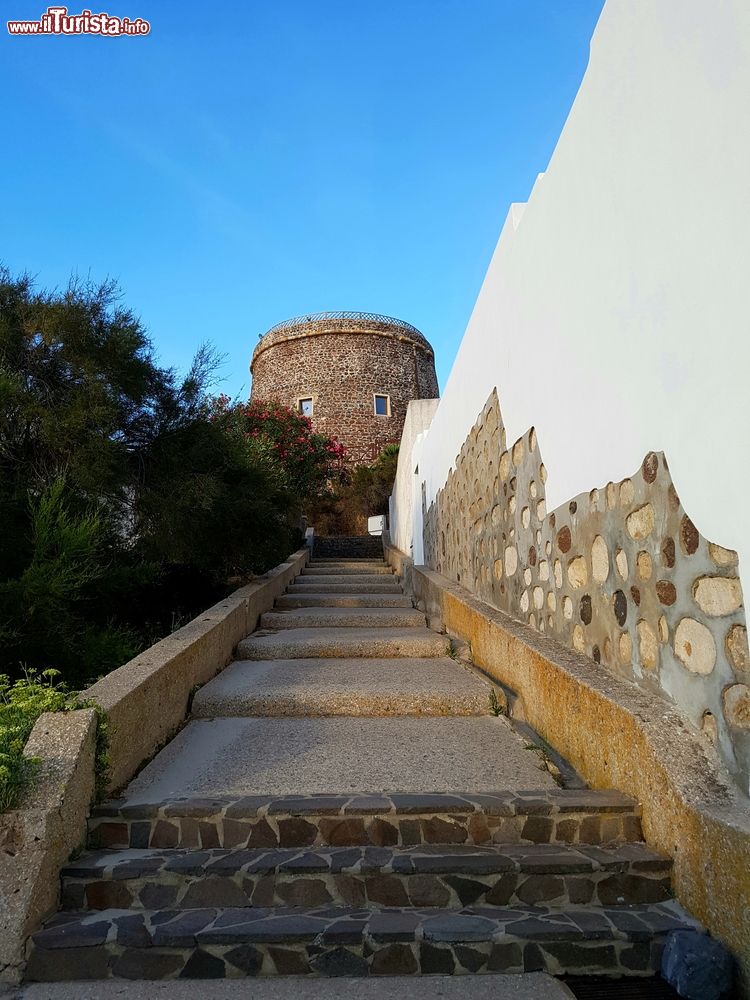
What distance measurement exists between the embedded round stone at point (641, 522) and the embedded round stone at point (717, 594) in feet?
1.14

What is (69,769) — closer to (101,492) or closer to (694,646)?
(694,646)

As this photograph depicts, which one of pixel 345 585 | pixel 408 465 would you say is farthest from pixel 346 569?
pixel 408 465

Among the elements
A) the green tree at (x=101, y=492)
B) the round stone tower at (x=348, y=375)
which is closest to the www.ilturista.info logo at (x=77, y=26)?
the green tree at (x=101, y=492)

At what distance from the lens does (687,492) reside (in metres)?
2.04

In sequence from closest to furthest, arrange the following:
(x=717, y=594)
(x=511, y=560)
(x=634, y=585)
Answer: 1. (x=717, y=594)
2. (x=634, y=585)
3. (x=511, y=560)

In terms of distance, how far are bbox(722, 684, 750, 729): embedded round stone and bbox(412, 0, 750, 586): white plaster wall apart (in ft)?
1.42

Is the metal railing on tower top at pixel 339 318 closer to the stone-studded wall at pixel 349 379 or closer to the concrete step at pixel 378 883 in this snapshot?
the stone-studded wall at pixel 349 379

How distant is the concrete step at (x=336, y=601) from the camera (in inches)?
275

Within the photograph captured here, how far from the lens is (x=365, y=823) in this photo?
7.61 ft

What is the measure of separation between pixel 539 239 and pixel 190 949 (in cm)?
367

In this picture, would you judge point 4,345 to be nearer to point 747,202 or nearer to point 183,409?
point 183,409

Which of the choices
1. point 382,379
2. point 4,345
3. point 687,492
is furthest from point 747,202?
point 382,379

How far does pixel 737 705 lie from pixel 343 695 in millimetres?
2389

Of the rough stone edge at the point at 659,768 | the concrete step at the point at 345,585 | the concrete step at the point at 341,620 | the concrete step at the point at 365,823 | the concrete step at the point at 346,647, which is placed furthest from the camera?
the concrete step at the point at 345,585
